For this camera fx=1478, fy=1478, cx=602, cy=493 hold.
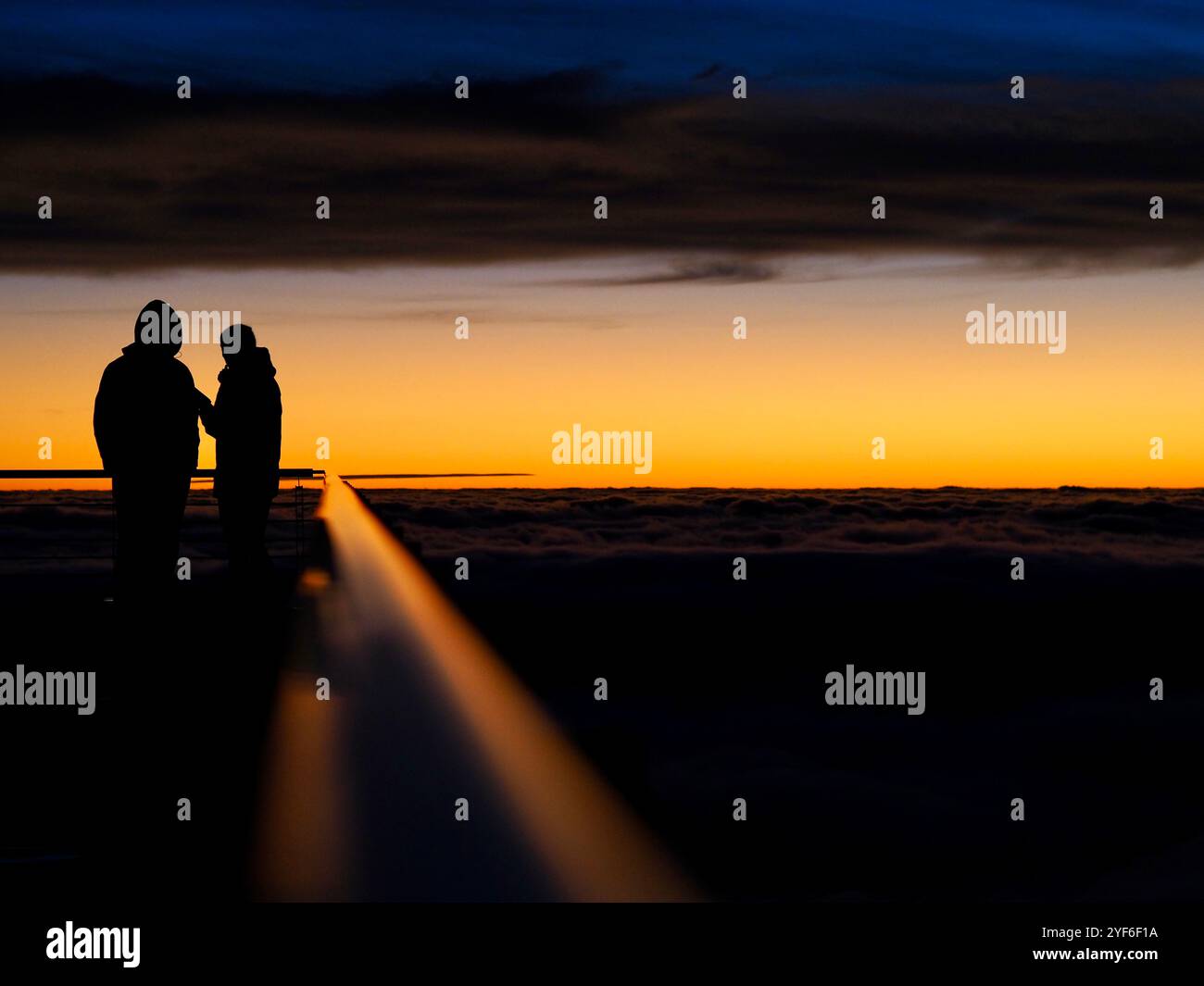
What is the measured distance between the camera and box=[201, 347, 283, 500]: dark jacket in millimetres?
9227

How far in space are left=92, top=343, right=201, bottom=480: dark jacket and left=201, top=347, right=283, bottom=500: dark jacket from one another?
6.05ft

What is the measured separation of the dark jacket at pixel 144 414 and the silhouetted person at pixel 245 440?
1.82 meters

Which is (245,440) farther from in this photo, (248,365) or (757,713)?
(757,713)

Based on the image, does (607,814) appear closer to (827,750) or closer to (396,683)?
(396,683)

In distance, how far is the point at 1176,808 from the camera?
240 ft

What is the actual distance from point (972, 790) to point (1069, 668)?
3595 cm

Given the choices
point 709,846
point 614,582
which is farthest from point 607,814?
point 614,582

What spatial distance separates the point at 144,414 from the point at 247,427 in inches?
82.0

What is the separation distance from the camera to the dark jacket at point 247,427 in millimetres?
9227
